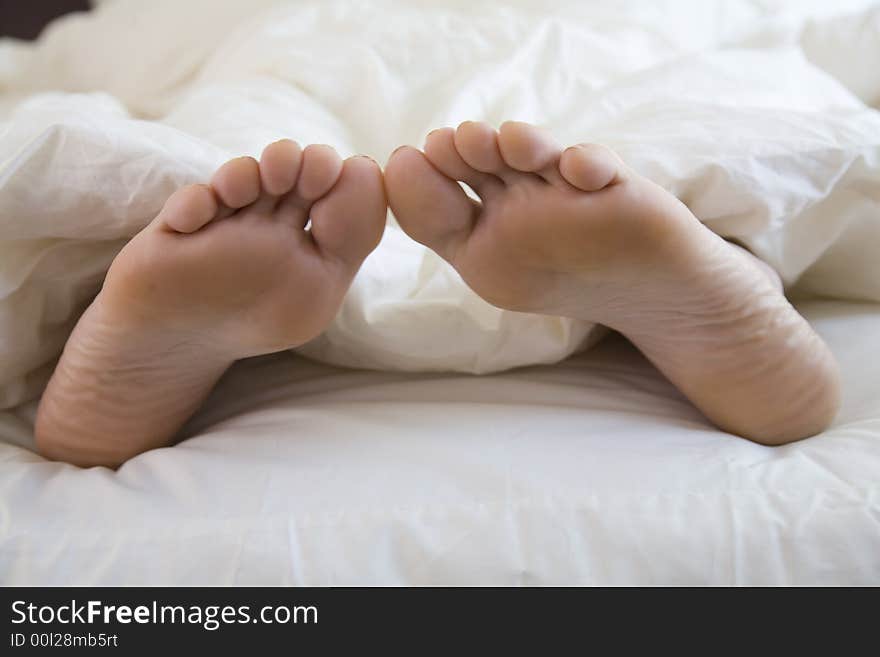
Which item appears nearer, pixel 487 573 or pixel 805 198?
pixel 487 573

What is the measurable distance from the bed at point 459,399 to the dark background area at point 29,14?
119 cm

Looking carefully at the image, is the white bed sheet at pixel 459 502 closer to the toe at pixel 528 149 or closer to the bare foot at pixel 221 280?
the bare foot at pixel 221 280

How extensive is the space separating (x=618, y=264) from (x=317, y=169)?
0.21 m

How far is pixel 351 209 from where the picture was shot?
58cm

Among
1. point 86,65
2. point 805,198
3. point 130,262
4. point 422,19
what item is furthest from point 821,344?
point 86,65

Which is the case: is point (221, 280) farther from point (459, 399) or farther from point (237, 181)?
point (459, 399)

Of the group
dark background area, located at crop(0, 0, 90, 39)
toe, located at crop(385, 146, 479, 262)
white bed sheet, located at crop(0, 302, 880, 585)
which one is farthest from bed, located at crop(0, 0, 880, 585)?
dark background area, located at crop(0, 0, 90, 39)

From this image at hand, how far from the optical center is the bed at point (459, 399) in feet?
1.83

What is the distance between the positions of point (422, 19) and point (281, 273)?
688 millimetres

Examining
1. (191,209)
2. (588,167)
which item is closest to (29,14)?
(191,209)

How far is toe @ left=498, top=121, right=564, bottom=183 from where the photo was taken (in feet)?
1.83

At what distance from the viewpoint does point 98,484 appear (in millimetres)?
629

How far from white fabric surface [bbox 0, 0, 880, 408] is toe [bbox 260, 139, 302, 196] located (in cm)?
13

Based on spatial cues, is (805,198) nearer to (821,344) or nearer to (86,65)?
(821,344)
